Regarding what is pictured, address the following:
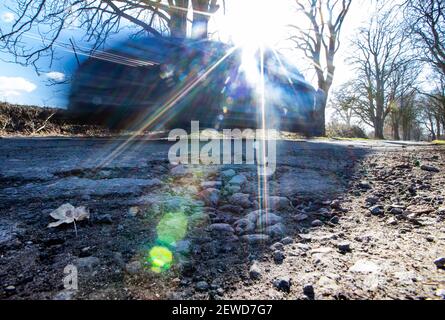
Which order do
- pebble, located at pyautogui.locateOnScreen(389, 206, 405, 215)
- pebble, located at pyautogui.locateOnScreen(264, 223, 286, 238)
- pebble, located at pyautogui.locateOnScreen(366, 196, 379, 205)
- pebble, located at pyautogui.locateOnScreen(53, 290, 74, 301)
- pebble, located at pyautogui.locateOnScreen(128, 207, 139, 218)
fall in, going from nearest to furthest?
pebble, located at pyautogui.locateOnScreen(53, 290, 74, 301), pebble, located at pyautogui.locateOnScreen(264, 223, 286, 238), pebble, located at pyautogui.locateOnScreen(128, 207, 139, 218), pebble, located at pyautogui.locateOnScreen(389, 206, 405, 215), pebble, located at pyautogui.locateOnScreen(366, 196, 379, 205)

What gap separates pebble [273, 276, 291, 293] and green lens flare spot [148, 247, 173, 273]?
41 cm

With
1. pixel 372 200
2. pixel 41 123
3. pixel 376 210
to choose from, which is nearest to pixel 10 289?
pixel 376 210

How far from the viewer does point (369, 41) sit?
73.9 ft

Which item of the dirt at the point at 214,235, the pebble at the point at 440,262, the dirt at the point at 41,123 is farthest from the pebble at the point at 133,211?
the dirt at the point at 41,123

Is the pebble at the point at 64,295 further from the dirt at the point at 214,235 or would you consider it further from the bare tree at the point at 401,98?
the bare tree at the point at 401,98

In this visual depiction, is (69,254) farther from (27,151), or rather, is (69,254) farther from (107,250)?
(27,151)

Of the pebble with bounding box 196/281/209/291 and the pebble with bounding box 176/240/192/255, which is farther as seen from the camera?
the pebble with bounding box 176/240/192/255

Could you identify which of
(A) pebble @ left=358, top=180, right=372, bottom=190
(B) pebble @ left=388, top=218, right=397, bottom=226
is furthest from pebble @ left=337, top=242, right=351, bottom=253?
(A) pebble @ left=358, top=180, right=372, bottom=190

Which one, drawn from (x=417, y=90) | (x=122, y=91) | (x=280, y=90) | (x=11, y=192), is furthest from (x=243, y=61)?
(x=417, y=90)

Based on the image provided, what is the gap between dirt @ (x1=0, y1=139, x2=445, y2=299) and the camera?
0.94 meters

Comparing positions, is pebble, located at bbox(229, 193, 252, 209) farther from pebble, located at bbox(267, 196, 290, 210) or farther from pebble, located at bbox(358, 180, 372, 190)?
pebble, located at bbox(358, 180, 372, 190)

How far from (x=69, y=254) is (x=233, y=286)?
66cm

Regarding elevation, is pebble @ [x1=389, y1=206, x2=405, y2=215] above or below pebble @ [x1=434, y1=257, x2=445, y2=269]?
above

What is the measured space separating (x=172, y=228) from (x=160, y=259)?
0.28 meters
